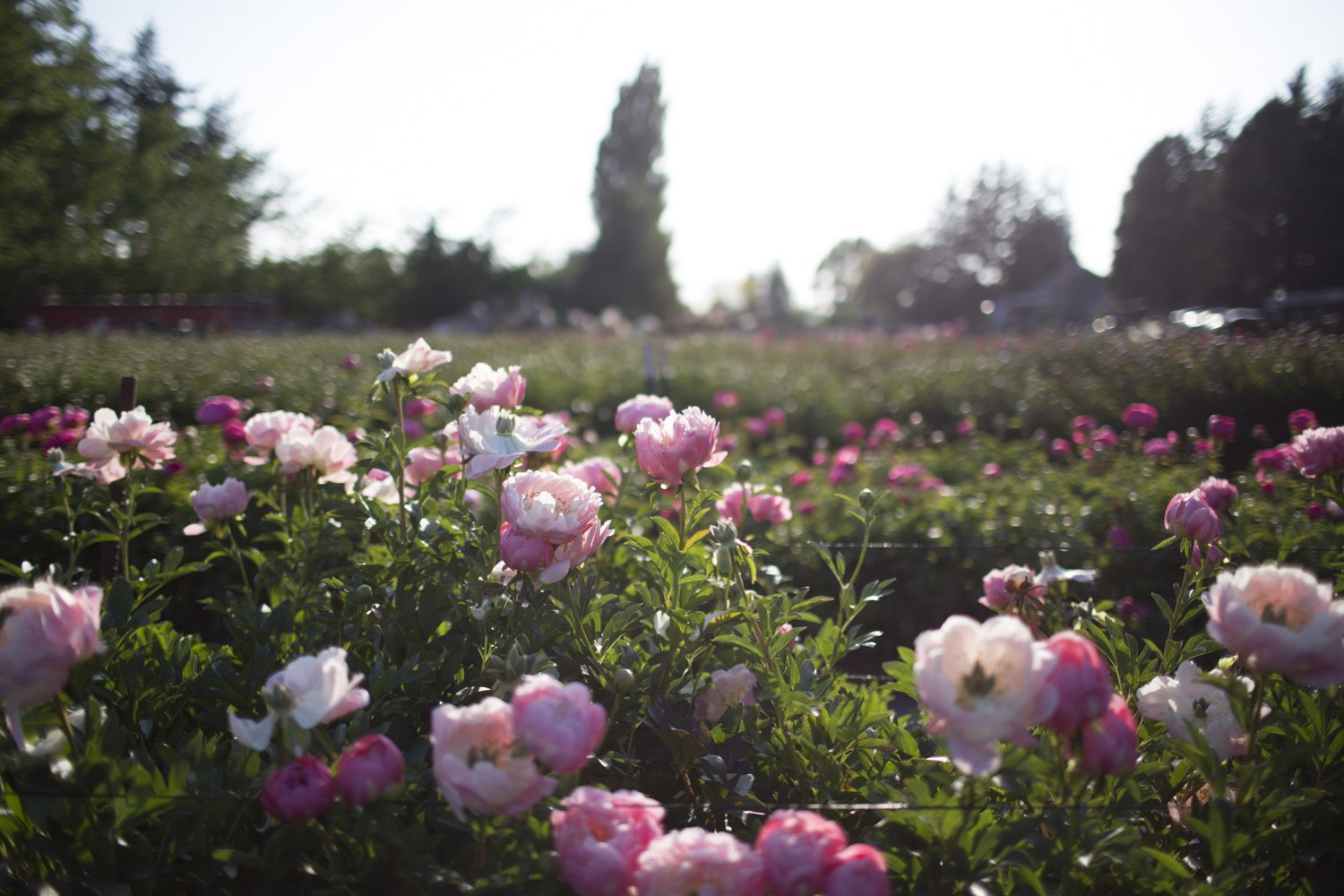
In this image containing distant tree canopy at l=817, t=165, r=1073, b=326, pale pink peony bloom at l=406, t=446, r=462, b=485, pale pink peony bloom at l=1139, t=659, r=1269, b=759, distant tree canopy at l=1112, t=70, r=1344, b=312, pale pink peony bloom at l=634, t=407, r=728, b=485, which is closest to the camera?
pale pink peony bloom at l=1139, t=659, r=1269, b=759

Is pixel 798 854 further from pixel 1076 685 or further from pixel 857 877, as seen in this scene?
pixel 1076 685

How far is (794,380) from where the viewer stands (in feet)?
24.4

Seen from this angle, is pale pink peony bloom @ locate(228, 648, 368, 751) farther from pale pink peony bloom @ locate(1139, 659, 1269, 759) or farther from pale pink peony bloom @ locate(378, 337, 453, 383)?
pale pink peony bloom @ locate(1139, 659, 1269, 759)

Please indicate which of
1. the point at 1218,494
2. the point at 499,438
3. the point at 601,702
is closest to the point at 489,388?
the point at 499,438

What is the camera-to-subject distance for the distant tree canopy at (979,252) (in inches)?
323

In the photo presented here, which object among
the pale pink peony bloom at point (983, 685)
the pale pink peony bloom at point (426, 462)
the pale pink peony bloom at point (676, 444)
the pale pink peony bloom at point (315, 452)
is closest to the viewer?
the pale pink peony bloom at point (983, 685)

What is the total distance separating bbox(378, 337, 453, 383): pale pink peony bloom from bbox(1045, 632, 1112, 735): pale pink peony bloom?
924mm

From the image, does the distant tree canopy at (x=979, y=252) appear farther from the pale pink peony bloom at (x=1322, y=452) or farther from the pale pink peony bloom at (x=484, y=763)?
the pale pink peony bloom at (x=484, y=763)

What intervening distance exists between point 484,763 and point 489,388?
29.5 inches

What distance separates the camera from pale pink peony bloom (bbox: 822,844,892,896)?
685 mm

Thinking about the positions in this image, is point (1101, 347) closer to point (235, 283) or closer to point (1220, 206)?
point (1220, 206)

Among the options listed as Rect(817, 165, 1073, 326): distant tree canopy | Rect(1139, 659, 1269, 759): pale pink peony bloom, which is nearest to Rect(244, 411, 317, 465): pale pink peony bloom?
Rect(1139, 659, 1269, 759): pale pink peony bloom

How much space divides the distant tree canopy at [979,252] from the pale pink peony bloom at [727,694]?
686 cm

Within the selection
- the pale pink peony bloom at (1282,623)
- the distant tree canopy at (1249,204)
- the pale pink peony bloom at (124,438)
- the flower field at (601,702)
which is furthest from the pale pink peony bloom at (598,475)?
the distant tree canopy at (1249,204)
